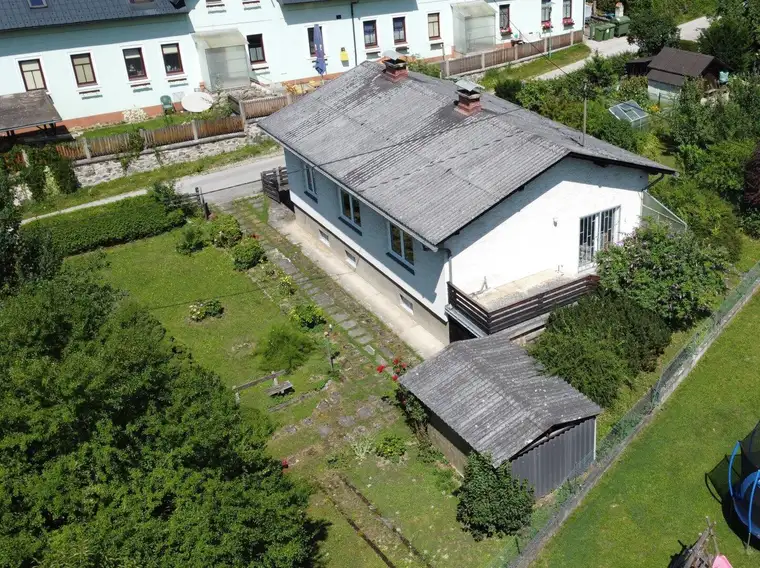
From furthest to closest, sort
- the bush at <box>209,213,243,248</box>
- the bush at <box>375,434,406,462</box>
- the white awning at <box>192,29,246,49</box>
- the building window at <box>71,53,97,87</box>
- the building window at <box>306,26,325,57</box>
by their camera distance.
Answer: the building window at <box>306,26,325,57</box> < the white awning at <box>192,29,246,49</box> < the building window at <box>71,53,97,87</box> < the bush at <box>209,213,243,248</box> < the bush at <box>375,434,406,462</box>

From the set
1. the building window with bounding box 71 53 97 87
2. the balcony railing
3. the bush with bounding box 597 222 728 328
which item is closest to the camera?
the balcony railing

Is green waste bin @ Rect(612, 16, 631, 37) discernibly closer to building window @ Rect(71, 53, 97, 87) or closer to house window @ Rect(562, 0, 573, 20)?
house window @ Rect(562, 0, 573, 20)

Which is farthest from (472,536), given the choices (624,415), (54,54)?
(54,54)

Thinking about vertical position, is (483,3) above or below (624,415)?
above

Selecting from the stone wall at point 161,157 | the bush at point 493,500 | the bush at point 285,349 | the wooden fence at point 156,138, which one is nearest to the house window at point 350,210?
the bush at point 285,349

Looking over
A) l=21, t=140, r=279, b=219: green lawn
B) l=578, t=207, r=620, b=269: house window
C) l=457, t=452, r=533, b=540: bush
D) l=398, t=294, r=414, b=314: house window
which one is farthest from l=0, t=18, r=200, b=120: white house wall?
l=457, t=452, r=533, b=540: bush

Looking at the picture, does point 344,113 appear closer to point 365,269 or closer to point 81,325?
point 365,269

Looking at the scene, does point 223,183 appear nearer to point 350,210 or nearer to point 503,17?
point 350,210
